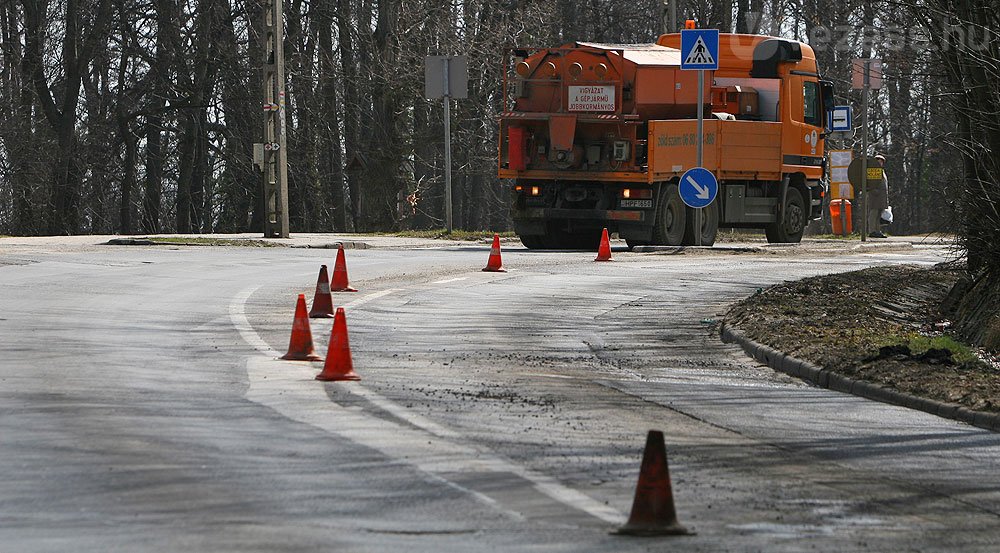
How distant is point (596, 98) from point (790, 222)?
16.1ft

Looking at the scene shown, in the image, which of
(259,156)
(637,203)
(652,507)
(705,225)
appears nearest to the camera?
(652,507)

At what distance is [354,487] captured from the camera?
7.80 m

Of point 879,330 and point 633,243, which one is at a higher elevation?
point 633,243

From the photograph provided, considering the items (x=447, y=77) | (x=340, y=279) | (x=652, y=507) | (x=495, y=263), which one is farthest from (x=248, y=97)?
(x=652, y=507)

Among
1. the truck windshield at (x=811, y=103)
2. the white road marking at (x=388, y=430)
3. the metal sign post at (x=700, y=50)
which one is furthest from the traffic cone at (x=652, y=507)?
the truck windshield at (x=811, y=103)

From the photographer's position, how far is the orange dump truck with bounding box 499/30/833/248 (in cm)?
3017

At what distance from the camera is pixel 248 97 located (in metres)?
52.1

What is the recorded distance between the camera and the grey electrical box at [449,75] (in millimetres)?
34906

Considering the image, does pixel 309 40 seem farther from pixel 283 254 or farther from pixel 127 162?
pixel 283 254

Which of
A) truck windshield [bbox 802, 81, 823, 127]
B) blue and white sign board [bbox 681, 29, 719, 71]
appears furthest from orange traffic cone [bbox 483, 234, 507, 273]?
truck windshield [bbox 802, 81, 823, 127]

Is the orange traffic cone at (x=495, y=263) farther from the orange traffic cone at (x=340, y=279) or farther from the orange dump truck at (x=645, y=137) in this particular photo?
the orange dump truck at (x=645, y=137)

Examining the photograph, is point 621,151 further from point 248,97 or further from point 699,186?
point 248,97

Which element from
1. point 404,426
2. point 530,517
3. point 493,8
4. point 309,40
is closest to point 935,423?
point 404,426

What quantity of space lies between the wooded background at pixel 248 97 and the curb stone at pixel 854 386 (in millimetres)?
29178
